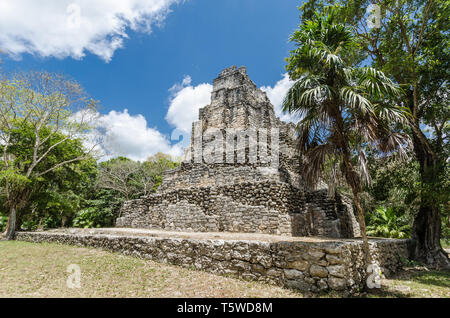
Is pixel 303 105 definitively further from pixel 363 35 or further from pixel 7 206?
pixel 7 206

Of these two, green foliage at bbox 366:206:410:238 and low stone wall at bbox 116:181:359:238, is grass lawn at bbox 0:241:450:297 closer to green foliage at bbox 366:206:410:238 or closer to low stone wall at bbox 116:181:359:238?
low stone wall at bbox 116:181:359:238

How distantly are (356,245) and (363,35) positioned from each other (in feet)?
31.0

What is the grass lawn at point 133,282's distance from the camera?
4703 millimetres

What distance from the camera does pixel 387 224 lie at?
18.0 meters

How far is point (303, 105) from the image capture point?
5551 mm

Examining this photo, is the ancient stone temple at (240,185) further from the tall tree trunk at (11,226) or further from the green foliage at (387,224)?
the green foliage at (387,224)

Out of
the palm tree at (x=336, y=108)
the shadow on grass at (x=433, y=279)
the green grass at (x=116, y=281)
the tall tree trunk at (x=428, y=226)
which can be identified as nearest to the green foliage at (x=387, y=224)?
the tall tree trunk at (x=428, y=226)

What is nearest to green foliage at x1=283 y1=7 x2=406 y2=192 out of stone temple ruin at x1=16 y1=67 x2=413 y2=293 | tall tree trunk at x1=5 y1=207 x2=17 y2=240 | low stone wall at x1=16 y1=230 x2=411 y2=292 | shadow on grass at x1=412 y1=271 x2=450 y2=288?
stone temple ruin at x1=16 y1=67 x2=413 y2=293

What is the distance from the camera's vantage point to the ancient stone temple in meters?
9.70

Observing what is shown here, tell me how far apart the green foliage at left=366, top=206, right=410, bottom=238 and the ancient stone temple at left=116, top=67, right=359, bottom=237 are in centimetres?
740

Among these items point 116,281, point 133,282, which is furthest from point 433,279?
point 116,281

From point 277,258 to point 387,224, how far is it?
17.6 m
